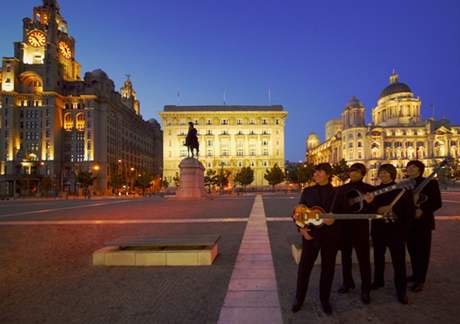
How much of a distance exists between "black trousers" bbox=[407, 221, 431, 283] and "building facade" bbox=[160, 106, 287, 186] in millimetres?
99325

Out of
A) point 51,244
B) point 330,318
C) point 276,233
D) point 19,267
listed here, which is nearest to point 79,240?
point 51,244

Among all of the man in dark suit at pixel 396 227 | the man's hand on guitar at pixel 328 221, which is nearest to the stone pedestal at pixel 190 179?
the man in dark suit at pixel 396 227

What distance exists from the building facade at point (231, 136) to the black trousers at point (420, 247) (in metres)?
99.3

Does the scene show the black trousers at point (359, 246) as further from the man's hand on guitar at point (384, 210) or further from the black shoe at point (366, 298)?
the man's hand on guitar at point (384, 210)

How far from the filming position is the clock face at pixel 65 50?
334 feet

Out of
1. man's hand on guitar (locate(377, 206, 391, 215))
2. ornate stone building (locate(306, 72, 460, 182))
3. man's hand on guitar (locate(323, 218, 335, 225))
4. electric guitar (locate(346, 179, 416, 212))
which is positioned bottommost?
man's hand on guitar (locate(323, 218, 335, 225))

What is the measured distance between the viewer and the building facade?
347 feet

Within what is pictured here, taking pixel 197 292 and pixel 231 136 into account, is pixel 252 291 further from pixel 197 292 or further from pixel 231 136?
pixel 231 136

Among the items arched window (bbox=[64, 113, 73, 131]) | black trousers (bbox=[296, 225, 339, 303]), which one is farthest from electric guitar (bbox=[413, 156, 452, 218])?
arched window (bbox=[64, 113, 73, 131])

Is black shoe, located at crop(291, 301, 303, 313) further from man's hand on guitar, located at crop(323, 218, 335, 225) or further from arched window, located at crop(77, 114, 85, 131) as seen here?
arched window, located at crop(77, 114, 85, 131)

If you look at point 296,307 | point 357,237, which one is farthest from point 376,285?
point 296,307

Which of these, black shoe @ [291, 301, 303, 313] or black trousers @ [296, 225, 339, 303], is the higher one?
black trousers @ [296, 225, 339, 303]

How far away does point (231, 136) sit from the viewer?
10750 centimetres

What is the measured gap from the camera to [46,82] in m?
90.4
